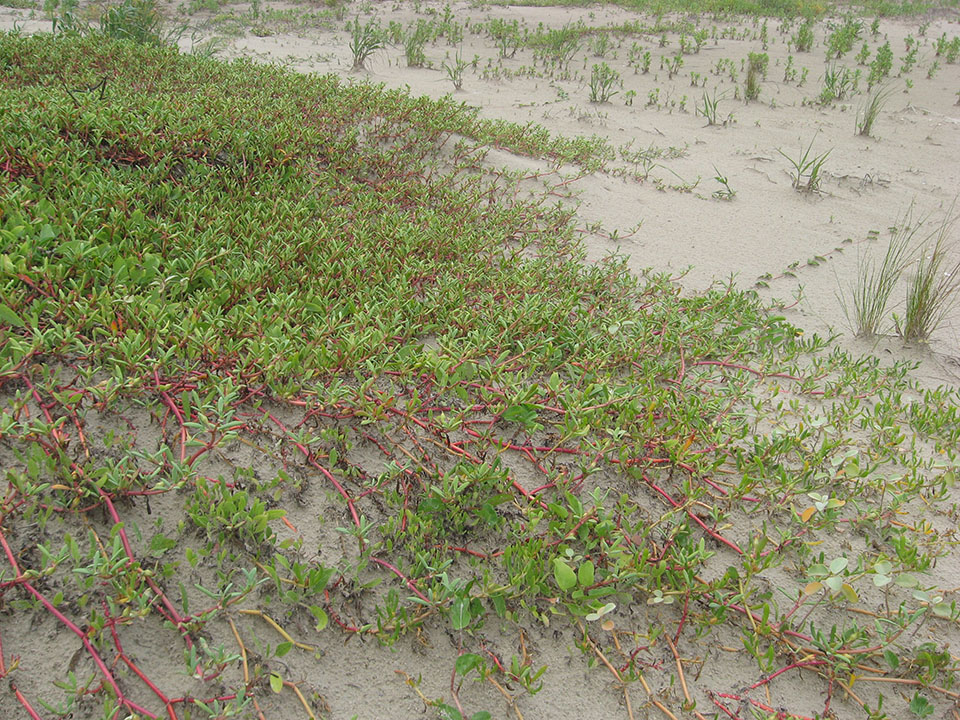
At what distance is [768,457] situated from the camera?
110 inches

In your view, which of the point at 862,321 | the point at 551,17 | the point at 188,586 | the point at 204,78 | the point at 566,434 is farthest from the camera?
the point at 551,17

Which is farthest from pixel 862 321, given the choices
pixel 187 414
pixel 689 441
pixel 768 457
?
pixel 187 414

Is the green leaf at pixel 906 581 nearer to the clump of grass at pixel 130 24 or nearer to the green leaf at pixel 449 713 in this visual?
the green leaf at pixel 449 713

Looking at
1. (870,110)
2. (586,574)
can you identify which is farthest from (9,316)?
(870,110)

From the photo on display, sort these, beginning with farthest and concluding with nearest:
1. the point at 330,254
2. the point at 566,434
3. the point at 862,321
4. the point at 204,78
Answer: the point at 204,78, the point at 862,321, the point at 330,254, the point at 566,434

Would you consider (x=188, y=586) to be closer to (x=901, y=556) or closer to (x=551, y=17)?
(x=901, y=556)

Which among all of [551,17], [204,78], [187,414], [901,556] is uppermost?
[551,17]

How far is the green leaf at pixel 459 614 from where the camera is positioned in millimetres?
1975

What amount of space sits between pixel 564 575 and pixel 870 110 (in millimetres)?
7874

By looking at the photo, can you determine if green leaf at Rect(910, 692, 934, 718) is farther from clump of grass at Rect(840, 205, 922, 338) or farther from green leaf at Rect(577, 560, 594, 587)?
clump of grass at Rect(840, 205, 922, 338)

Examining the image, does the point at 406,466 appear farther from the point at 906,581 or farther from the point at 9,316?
the point at 906,581

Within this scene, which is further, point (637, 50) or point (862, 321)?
point (637, 50)

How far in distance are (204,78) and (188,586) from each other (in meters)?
5.17

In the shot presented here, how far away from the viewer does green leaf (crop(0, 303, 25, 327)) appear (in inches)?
95.0
